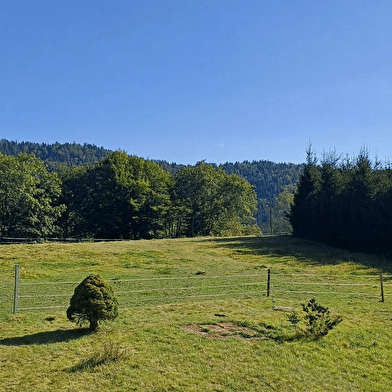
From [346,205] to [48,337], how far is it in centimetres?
3891

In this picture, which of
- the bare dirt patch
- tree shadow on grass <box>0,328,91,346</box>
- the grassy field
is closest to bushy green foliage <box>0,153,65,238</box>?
the grassy field

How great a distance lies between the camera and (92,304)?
1118 cm

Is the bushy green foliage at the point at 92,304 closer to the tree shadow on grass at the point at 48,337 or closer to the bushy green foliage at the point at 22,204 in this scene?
the tree shadow on grass at the point at 48,337

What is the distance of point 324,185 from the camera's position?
48062 mm

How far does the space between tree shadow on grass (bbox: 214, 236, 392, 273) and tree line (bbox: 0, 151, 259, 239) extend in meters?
21.6

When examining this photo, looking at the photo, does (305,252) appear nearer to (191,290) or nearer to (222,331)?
(191,290)

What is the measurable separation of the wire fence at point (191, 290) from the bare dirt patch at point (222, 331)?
163 inches

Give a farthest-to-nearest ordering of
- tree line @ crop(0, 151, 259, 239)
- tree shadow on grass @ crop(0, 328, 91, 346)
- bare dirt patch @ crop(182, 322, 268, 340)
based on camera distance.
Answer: tree line @ crop(0, 151, 259, 239)
bare dirt patch @ crop(182, 322, 268, 340)
tree shadow on grass @ crop(0, 328, 91, 346)

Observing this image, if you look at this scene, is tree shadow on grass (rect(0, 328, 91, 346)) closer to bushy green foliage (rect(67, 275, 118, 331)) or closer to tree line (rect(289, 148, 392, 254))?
bushy green foliage (rect(67, 275, 118, 331))

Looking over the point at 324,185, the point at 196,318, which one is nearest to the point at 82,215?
the point at 324,185

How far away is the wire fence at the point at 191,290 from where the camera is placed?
1647 cm

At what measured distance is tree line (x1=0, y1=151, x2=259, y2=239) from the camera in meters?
51.7

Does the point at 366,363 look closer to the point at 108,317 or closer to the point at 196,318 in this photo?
the point at 196,318

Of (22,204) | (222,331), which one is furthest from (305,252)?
(22,204)
